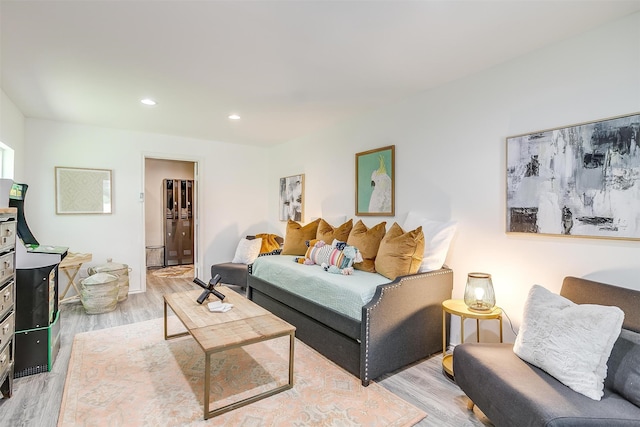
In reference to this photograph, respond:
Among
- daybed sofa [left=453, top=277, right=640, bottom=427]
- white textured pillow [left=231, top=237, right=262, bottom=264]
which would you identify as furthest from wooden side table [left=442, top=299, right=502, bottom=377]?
white textured pillow [left=231, top=237, right=262, bottom=264]

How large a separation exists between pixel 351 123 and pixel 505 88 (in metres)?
1.79

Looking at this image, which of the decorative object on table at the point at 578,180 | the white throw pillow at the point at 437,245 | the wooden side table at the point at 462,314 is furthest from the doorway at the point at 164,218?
the decorative object on table at the point at 578,180

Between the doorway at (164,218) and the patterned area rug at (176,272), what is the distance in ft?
0.06

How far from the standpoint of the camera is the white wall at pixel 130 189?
4039 millimetres

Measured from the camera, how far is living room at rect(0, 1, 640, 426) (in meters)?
2.04

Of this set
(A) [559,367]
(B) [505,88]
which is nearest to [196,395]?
(A) [559,367]

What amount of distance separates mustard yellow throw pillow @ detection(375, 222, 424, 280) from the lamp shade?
1.48 ft

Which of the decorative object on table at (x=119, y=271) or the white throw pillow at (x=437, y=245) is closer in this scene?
the white throw pillow at (x=437, y=245)

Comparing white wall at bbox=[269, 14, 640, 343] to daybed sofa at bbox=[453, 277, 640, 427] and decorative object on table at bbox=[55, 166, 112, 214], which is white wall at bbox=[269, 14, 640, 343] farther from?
decorative object on table at bbox=[55, 166, 112, 214]

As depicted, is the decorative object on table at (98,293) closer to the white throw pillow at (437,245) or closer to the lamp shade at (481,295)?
the white throw pillow at (437,245)

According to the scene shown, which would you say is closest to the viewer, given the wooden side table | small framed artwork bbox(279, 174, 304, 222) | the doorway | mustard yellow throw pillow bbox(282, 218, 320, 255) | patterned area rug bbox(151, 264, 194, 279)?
the wooden side table

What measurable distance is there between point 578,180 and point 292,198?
11.9ft

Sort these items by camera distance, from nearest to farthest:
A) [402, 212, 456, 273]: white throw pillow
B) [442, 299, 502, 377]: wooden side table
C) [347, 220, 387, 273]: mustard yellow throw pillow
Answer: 1. [442, 299, 502, 377]: wooden side table
2. [402, 212, 456, 273]: white throw pillow
3. [347, 220, 387, 273]: mustard yellow throw pillow

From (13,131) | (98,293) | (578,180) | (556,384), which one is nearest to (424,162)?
(578,180)
